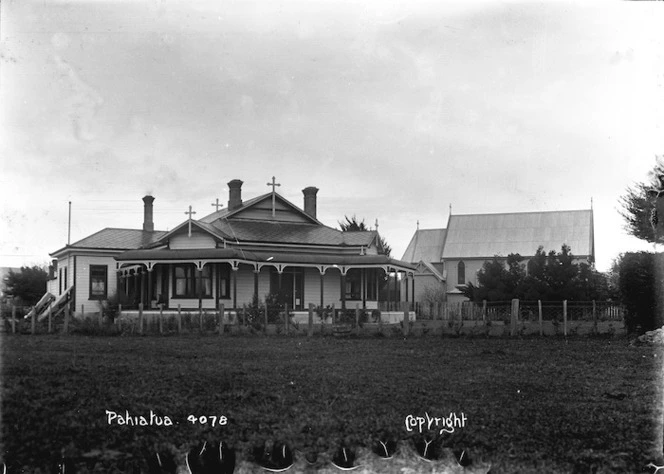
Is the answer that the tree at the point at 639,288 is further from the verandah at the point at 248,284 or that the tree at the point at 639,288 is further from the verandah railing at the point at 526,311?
the verandah at the point at 248,284

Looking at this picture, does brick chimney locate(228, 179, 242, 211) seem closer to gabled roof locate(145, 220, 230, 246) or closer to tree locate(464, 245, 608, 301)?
gabled roof locate(145, 220, 230, 246)

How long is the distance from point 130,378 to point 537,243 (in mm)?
48779

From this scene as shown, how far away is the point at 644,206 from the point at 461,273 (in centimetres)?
4459

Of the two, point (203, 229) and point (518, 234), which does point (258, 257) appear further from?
point (518, 234)

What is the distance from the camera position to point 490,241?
2271 inches

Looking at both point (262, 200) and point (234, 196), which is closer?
point (262, 200)

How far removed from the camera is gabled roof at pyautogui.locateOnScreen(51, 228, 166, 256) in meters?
37.0

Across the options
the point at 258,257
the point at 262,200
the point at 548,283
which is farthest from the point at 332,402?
the point at 548,283

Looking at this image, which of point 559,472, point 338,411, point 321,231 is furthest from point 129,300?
point 559,472

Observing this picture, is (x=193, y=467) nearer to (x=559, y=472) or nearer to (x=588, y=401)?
(x=559, y=472)

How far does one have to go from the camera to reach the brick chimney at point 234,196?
36.3 meters

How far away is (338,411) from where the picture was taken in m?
8.47

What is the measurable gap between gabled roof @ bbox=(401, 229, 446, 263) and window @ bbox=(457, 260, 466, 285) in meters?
2.49

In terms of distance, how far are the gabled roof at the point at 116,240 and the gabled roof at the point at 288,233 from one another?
4.58 meters
